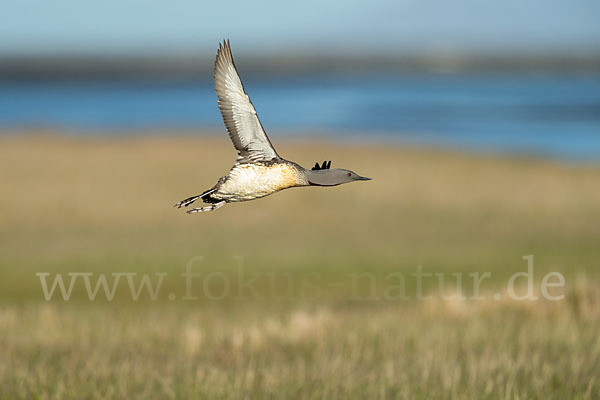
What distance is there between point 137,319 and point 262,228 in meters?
14.4

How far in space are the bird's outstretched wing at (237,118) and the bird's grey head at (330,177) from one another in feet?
0.61

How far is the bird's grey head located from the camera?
308 centimetres

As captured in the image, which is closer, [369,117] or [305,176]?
[305,176]

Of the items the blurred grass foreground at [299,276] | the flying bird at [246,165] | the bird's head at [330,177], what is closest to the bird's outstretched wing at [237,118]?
the flying bird at [246,165]

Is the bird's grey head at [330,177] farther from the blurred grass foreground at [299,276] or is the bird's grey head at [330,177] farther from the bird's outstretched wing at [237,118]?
the blurred grass foreground at [299,276]

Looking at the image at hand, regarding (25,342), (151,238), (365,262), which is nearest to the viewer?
(25,342)

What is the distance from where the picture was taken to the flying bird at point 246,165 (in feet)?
10.2

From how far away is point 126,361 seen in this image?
11.9 meters

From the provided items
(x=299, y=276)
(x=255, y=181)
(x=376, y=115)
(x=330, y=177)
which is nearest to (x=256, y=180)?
(x=255, y=181)

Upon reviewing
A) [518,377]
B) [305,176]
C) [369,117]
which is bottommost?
[518,377]

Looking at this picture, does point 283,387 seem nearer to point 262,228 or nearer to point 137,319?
point 137,319

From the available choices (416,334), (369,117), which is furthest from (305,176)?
(369,117)

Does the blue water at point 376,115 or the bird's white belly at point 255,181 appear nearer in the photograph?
the bird's white belly at point 255,181

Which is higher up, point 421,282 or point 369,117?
point 369,117
